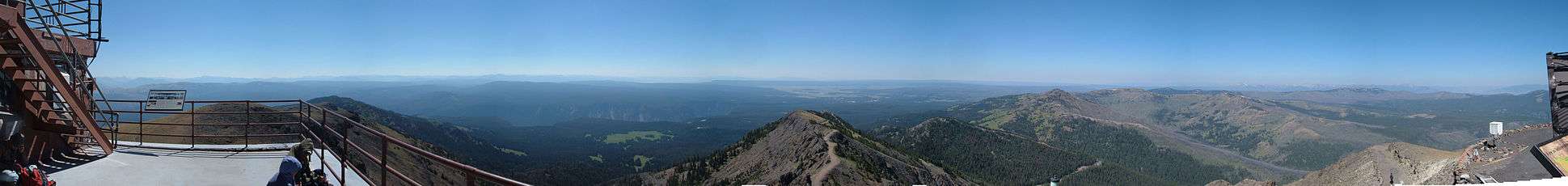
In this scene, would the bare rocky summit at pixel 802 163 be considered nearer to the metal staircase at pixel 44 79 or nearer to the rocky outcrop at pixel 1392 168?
the rocky outcrop at pixel 1392 168

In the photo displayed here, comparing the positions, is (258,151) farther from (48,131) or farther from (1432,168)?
(1432,168)

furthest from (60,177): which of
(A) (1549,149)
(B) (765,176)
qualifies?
(B) (765,176)

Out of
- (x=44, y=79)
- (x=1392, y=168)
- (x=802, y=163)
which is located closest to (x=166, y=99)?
(x=44, y=79)

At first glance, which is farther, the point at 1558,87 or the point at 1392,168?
the point at 1392,168

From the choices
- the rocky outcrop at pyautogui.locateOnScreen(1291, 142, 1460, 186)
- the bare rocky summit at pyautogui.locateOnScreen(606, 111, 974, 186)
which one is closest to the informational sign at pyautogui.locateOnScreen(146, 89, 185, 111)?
the rocky outcrop at pyautogui.locateOnScreen(1291, 142, 1460, 186)

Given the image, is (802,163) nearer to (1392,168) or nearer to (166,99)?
(1392,168)
